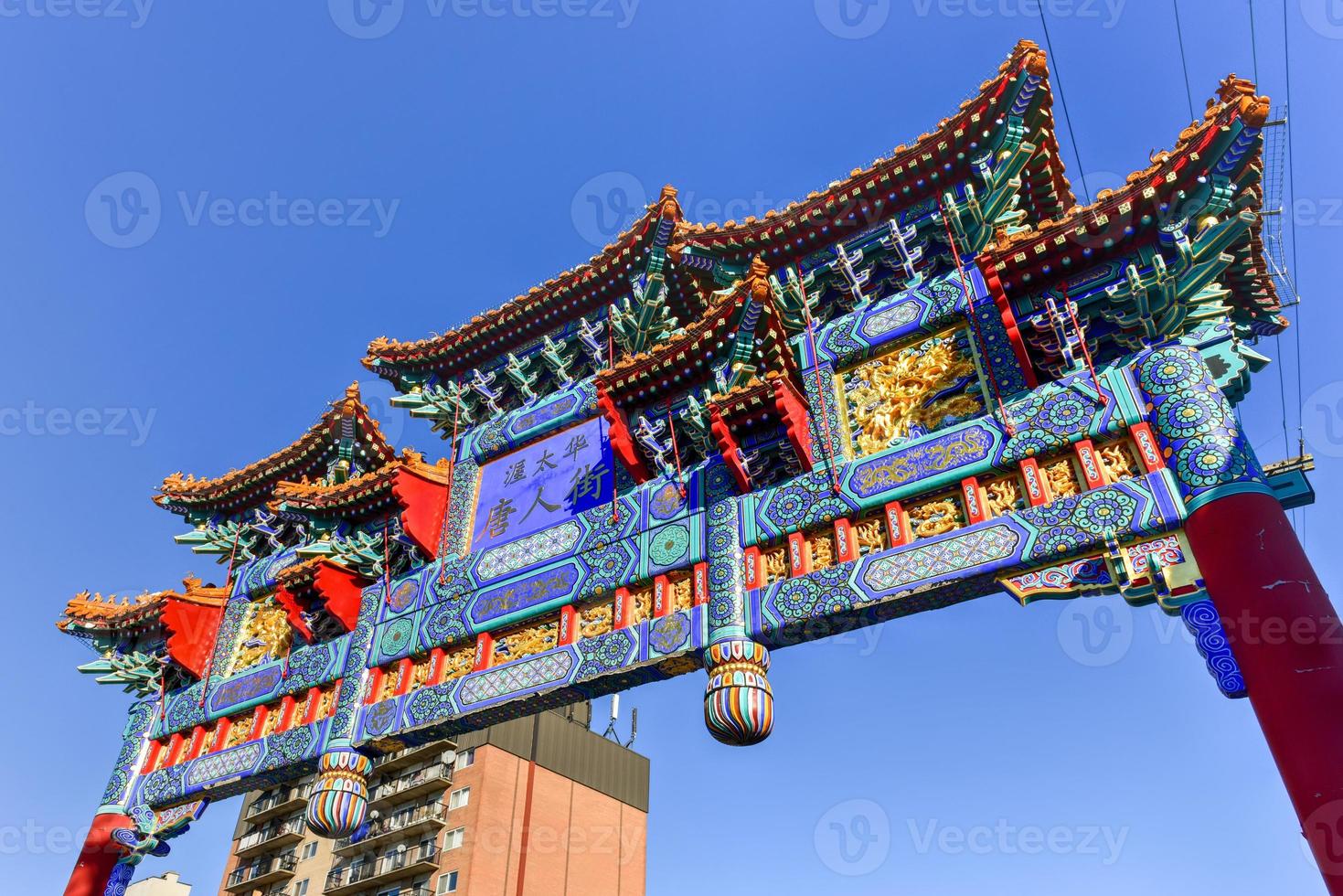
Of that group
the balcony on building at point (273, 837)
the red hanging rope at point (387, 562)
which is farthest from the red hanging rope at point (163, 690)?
the balcony on building at point (273, 837)

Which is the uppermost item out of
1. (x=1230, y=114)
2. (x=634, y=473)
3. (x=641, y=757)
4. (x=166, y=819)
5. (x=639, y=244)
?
(x=641, y=757)

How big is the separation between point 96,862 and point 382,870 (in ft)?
65.4

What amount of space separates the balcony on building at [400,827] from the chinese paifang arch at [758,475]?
1838 centimetres

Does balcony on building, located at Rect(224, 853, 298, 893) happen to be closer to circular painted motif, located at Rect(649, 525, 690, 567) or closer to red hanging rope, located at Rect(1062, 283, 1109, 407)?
circular painted motif, located at Rect(649, 525, 690, 567)

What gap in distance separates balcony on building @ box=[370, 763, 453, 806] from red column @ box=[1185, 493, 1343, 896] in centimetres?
2858

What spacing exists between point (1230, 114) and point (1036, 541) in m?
4.15

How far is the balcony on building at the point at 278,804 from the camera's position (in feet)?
112

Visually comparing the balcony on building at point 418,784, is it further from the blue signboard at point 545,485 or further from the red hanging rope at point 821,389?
the red hanging rope at point 821,389

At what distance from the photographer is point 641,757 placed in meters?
38.0

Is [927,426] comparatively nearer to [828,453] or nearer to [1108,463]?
[828,453]

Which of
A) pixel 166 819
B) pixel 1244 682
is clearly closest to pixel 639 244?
pixel 1244 682

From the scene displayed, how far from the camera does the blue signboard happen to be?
1151cm

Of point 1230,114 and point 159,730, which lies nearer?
point 1230,114

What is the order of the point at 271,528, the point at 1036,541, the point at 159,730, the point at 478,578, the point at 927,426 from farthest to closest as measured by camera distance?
the point at 271,528 → the point at 159,730 → the point at 478,578 → the point at 927,426 → the point at 1036,541
